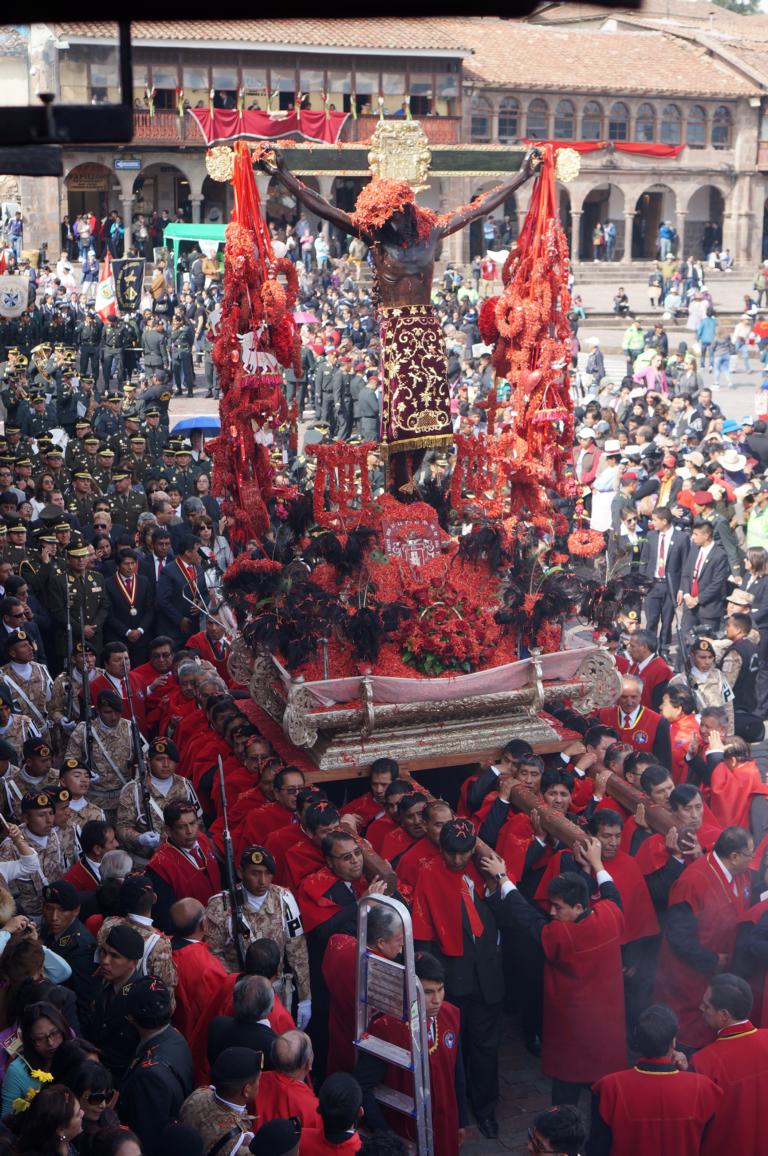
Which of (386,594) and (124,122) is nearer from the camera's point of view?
(124,122)

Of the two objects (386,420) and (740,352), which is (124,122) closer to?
(386,420)

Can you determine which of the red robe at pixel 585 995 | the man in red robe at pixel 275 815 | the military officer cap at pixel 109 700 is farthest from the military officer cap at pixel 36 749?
the red robe at pixel 585 995

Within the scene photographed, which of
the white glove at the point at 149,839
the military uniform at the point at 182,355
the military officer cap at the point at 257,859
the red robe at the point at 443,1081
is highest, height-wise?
the military uniform at the point at 182,355

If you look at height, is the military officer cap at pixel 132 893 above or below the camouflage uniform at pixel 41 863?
above

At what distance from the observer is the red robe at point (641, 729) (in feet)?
28.8

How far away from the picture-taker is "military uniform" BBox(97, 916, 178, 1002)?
5803 mm

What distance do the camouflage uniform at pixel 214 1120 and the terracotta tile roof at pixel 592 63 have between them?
3816 centimetres

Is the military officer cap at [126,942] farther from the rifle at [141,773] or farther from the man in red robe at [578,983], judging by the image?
the man in red robe at [578,983]

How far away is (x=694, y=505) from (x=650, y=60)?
34.0 metres

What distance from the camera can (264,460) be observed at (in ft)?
32.4

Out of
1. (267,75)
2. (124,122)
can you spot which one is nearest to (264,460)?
(124,122)

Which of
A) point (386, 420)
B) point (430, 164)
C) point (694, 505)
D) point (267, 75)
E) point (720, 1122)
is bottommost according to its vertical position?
point (720, 1122)

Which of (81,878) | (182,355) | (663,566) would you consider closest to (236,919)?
(81,878)

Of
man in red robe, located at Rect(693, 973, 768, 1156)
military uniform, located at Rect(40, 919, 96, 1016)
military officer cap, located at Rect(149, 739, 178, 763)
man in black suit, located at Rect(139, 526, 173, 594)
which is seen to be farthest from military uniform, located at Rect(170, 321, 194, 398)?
man in red robe, located at Rect(693, 973, 768, 1156)
